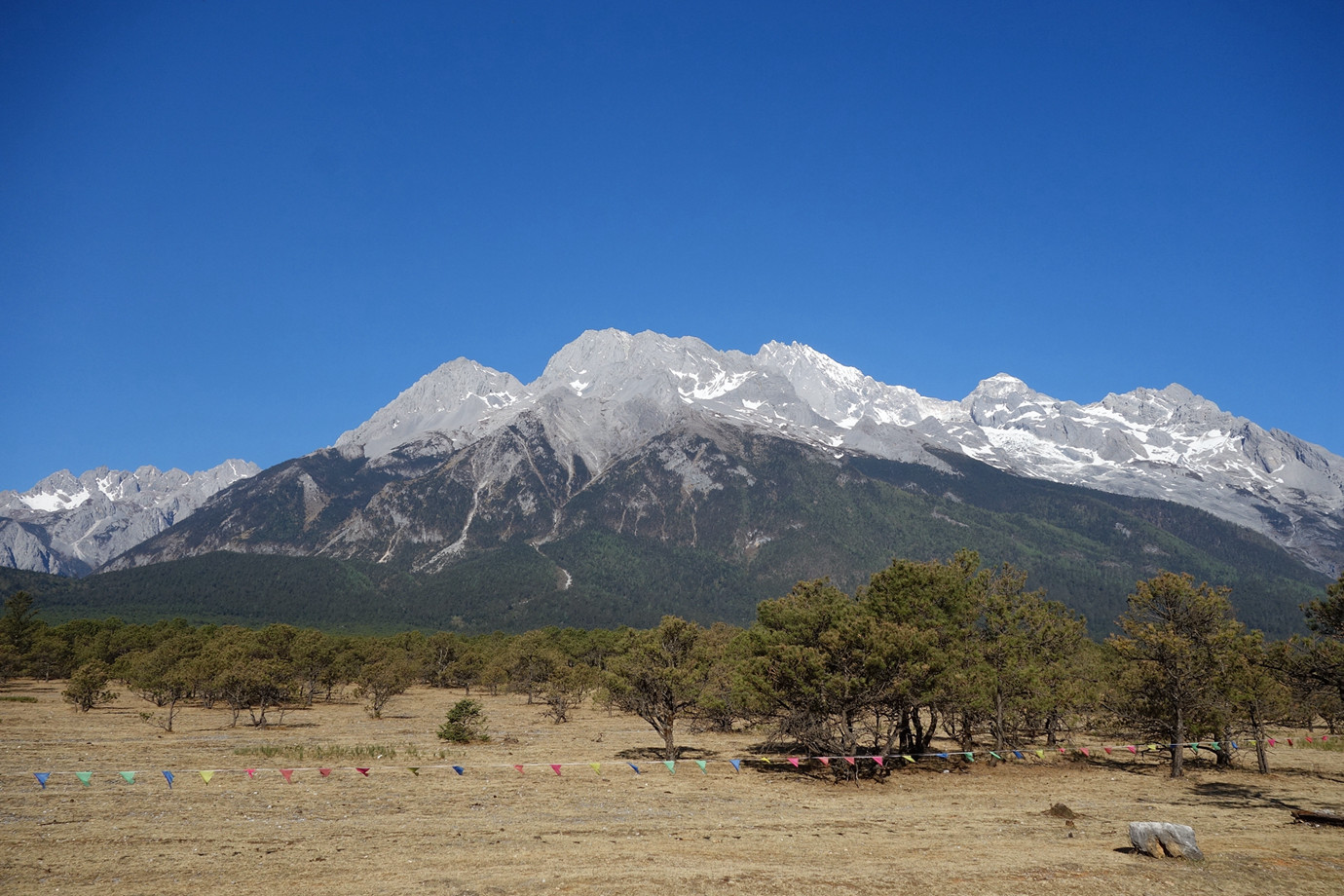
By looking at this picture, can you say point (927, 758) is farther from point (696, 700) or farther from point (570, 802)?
point (570, 802)

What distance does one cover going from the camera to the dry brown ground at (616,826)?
57.8 ft

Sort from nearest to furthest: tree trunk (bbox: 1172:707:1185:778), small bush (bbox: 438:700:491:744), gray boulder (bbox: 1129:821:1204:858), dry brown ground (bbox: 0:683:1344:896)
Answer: dry brown ground (bbox: 0:683:1344:896), gray boulder (bbox: 1129:821:1204:858), tree trunk (bbox: 1172:707:1185:778), small bush (bbox: 438:700:491:744)

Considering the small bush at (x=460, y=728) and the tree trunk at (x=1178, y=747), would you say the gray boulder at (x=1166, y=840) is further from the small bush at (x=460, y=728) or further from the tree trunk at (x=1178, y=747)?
the small bush at (x=460, y=728)

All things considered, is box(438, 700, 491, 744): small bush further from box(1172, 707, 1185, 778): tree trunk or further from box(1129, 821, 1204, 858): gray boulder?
box(1172, 707, 1185, 778): tree trunk

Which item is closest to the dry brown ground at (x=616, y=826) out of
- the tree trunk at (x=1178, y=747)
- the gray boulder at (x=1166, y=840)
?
the gray boulder at (x=1166, y=840)

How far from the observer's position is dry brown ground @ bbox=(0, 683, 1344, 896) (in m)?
17.6

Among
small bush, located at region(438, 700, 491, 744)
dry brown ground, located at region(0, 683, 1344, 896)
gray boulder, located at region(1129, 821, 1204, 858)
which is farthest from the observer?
small bush, located at region(438, 700, 491, 744)

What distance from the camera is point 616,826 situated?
78.9 ft

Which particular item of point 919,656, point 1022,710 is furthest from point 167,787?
point 1022,710

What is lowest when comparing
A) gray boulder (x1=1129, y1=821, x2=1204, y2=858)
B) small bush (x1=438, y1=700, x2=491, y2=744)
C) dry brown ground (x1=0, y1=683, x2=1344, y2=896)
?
small bush (x1=438, y1=700, x2=491, y2=744)

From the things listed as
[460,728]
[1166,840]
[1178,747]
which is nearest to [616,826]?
[1166,840]

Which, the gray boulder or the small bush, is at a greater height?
the gray boulder

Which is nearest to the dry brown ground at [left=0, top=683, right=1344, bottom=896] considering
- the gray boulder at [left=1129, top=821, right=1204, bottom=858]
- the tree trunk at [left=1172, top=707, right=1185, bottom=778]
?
the gray boulder at [left=1129, top=821, right=1204, bottom=858]

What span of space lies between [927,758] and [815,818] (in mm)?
16595
